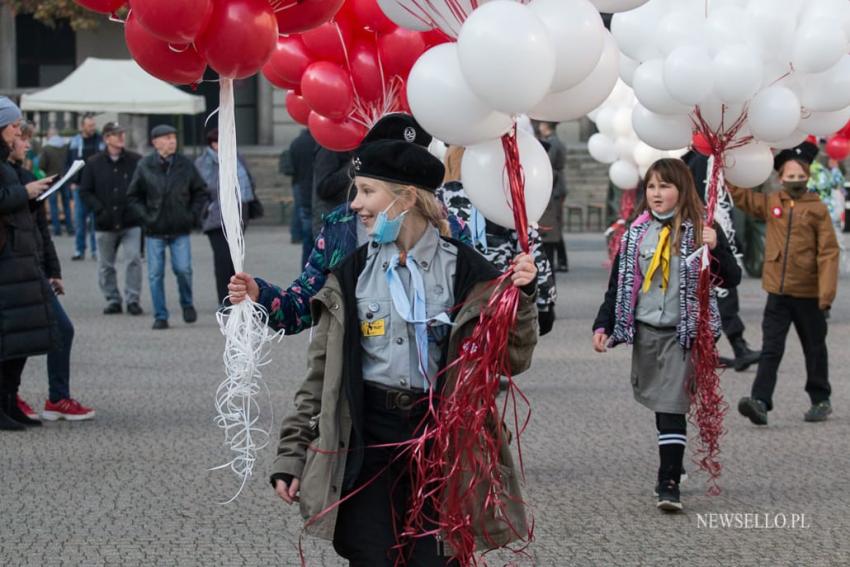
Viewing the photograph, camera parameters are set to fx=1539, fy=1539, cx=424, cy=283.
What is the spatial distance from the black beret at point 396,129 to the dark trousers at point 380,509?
1.26 meters

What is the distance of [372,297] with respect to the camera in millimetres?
4656

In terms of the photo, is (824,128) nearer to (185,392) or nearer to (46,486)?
(46,486)

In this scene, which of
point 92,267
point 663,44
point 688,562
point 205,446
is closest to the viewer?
point 688,562

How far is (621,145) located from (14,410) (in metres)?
7.61

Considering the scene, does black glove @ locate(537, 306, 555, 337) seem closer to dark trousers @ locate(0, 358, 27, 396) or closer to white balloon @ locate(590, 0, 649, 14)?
white balloon @ locate(590, 0, 649, 14)

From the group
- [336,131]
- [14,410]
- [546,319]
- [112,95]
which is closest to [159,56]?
[336,131]

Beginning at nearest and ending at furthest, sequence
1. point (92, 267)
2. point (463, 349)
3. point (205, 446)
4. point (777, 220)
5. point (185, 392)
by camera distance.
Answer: point (463, 349) → point (205, 446) → point (777, 220) → point (185, 392) → point (92, 267)

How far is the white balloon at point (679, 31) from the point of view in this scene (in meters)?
7.39

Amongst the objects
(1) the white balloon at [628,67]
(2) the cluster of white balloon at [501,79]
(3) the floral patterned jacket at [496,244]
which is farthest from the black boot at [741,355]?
(2) the cluster of white balloon at [501,79]

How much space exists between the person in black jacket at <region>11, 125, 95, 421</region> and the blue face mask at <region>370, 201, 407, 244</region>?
5151 millimetres

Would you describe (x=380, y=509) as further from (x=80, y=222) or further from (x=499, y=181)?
(x=80, y=222)

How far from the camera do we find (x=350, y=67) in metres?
7.38

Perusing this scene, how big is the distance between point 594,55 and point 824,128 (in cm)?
335

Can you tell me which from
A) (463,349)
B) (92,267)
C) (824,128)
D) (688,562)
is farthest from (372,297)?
(92,267)
